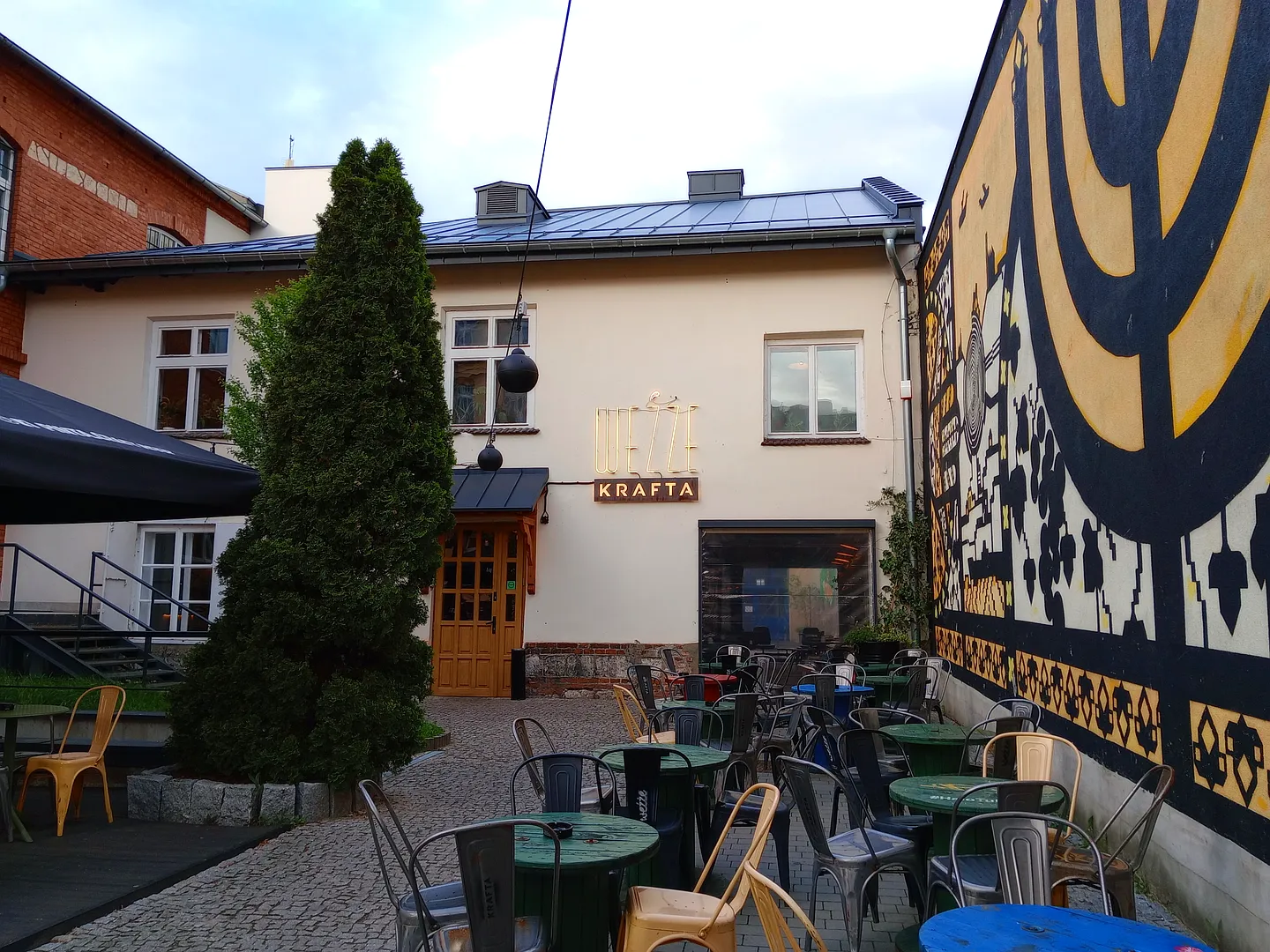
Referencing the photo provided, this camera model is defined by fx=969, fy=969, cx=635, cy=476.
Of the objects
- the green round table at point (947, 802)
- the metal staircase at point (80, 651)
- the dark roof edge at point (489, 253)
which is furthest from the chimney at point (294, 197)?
the green round table at point (947, 802)

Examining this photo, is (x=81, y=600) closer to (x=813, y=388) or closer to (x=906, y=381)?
(x=813, y=388)

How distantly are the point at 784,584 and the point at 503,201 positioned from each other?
8.91 metres

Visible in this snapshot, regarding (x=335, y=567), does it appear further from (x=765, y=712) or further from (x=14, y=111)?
(x=14, y=111)

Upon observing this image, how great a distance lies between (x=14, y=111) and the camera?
14.7 meters

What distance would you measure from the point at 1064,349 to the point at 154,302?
42.9ft

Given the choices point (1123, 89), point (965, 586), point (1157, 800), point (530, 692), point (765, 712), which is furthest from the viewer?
point (530, 692)

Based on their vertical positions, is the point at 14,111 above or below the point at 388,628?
above

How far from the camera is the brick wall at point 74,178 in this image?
14.9 m

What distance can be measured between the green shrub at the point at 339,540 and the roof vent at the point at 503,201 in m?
10.4

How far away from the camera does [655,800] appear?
4.48 meters

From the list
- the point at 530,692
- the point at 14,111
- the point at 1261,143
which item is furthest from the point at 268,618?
the point at 14,111

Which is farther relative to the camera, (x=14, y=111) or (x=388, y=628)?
(x=14, y=111)

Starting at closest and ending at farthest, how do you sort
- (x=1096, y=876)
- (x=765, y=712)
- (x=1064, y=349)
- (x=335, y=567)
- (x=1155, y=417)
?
(x=1096, y=876)
(x=1155, y=417)
(x=1064, y=349)
(x=335, y=567)
(x=765, y=712)

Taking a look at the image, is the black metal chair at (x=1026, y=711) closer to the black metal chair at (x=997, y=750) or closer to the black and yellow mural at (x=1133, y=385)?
the black metal chair at (x=997, y=750)
